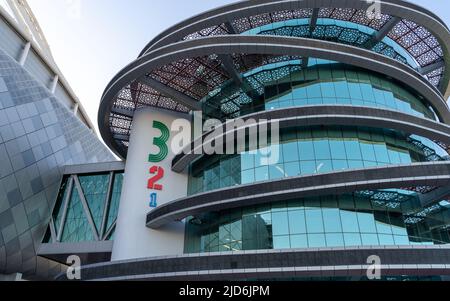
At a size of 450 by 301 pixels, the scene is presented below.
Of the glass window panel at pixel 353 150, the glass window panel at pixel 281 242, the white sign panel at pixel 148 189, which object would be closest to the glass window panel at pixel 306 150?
the glass window panel at pixel 353 150

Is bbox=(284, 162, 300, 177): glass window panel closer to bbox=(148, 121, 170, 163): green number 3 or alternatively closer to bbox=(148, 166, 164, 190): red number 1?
bbox=(148, 166, 164, 190): red number 1

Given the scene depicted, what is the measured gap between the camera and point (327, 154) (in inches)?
934

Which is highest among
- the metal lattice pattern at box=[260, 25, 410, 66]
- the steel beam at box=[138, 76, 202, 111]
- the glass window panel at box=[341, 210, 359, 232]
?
the metal lattice pattern at box=[260, 25, 410, 66]

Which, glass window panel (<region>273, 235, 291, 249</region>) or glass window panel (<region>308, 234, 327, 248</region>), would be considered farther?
glass window panel (<region>273, 235, 291, 249</region>)

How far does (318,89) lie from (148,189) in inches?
634

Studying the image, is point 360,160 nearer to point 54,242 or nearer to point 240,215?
point 240,215

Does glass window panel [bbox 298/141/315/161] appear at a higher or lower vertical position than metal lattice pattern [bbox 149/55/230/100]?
lower

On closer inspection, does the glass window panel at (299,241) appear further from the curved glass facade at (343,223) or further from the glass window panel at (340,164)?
the glass window panel at (340,164)

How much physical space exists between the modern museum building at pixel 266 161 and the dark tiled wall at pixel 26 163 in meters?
0.21

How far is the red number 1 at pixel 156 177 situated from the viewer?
31.0 metres

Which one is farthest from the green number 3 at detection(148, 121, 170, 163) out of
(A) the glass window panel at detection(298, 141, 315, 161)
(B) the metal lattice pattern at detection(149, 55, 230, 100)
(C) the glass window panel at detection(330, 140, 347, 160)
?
(C) the glass window panel at detection(330, 140, 347, 160)

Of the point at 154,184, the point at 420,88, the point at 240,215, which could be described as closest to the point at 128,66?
the point at 154,184

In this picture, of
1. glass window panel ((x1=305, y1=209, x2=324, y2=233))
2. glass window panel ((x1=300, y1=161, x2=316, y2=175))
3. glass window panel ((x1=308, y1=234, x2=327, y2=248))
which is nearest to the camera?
glass window panel ((x1=308, y1=234, x2=327, y2=248))

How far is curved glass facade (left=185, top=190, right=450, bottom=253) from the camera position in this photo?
824 inches
